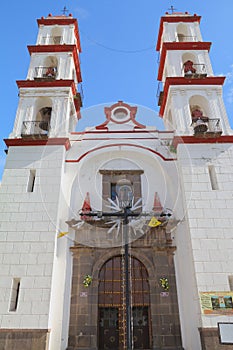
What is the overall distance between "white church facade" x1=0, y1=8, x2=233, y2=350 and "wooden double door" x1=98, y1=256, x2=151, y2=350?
0.11ft

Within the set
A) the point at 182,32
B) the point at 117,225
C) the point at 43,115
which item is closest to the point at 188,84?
the point at 182,32

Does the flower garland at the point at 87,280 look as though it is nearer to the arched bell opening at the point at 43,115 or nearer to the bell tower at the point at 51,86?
the bell tower at the point at 51,86

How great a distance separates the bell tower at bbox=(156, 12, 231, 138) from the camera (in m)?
13.1

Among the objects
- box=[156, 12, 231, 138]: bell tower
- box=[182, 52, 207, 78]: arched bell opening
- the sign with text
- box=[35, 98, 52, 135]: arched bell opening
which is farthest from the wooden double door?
box=[182, 52, 207, 78]: arched bell opening

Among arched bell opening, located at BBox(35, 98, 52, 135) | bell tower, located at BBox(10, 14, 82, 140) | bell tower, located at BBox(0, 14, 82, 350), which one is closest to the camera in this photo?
bell tower, located at BBox(0, 14, 82, 350)

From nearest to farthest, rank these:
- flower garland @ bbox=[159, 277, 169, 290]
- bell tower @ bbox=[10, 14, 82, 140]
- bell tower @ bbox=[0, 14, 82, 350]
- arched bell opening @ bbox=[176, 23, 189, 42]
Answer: bell tower @ bbox=[0, 14, 82, 350] < flower garland @ bbox=[159, 277, 169, 290] < bell tower @ bbox=[10, 14, 82, 140] < arched bell opening @ bbox=[176, 23, 189, 42]

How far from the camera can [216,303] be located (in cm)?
919

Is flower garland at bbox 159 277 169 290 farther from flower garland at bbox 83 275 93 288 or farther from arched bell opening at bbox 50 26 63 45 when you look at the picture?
arched bell opening at bbox 50 26 63 45

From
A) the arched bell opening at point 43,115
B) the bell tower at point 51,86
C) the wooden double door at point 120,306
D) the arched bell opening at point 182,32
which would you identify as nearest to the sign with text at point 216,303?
the wooden double door at point 120,306

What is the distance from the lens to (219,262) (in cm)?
981

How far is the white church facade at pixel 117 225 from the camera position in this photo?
372 inches

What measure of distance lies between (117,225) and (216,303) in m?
4.01

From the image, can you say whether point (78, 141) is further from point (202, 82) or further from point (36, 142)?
point (202, 82)

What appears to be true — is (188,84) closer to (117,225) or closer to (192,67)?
(192,67)
